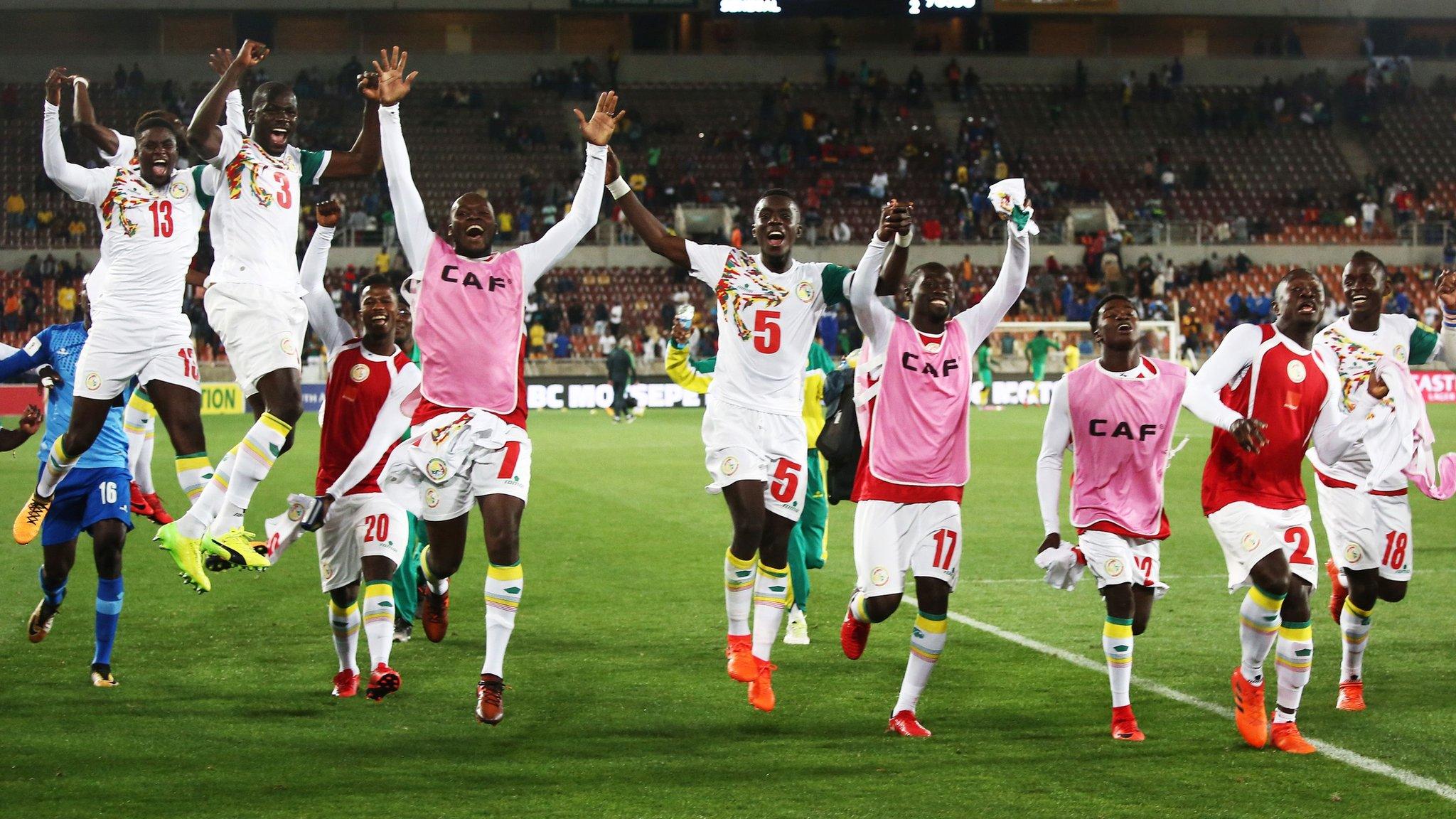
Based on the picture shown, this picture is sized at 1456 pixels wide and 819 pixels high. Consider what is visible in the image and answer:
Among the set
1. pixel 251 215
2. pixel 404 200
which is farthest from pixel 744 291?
pixel 251 215

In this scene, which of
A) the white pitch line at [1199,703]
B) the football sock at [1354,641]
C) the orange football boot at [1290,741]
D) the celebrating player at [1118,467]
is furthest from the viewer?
the football sock at [1354,641]

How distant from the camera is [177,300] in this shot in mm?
8727

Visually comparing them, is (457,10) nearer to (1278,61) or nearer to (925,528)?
(1278,61)

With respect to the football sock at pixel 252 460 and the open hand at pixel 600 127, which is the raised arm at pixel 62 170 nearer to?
the football sock at pixel 252 460

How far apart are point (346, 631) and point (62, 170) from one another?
3.04 meters

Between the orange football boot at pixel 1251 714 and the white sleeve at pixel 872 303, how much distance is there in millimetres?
2365

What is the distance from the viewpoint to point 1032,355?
121 ft

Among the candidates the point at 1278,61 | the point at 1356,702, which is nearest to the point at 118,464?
the point at 1356,702

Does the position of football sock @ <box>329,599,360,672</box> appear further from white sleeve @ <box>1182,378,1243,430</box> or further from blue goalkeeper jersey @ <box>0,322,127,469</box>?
white sleeve @ <box>1182,378,1243,430</box>

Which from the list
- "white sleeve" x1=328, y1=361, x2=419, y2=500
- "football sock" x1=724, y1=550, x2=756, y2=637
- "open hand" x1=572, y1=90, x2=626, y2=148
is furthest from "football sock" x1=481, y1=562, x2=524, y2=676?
"open hand" x1=572, y1=90, x2=626, y2=148

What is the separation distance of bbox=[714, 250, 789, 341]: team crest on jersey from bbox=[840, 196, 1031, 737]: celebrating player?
51cm

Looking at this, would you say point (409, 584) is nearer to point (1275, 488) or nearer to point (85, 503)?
point (85, 503)

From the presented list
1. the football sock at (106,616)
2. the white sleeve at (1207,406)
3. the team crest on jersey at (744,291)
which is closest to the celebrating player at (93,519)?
the football sock at (106,616)

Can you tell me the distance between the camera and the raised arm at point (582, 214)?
309 inches
